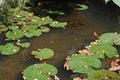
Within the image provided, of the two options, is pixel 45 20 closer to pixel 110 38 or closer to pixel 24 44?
pixel 24 44

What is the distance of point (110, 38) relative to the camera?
459 cm

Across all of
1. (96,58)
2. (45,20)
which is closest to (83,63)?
(96,58)

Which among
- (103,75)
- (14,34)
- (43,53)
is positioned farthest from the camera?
(14,34)

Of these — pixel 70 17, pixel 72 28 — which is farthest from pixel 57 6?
pixel 72 28

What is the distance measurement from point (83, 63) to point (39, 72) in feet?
1.88

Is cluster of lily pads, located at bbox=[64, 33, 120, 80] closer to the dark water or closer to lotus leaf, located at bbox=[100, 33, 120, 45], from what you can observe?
lotus leaf, located at bbox=[100, 33, 120, 45]

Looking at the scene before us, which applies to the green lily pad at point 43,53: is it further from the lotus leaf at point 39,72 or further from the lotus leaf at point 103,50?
the lotus leaf at point 103,50

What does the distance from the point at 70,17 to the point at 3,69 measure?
189cm

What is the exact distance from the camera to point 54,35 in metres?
4.86

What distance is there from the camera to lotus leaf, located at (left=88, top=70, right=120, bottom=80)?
367 centimetres

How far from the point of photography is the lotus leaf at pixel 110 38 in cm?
452

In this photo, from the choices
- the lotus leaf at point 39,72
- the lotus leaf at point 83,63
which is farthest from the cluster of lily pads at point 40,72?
the lotus leaf at point 83,63

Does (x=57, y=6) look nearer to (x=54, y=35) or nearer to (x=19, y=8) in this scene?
(x=19, y=8)

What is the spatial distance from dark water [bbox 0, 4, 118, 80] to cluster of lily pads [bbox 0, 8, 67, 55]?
9cm
